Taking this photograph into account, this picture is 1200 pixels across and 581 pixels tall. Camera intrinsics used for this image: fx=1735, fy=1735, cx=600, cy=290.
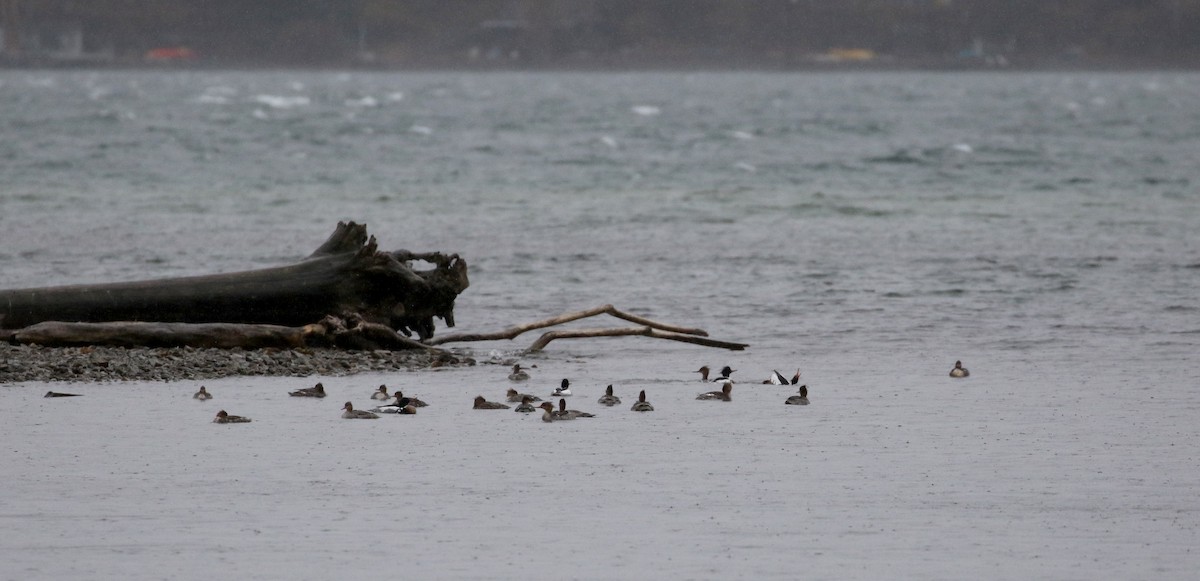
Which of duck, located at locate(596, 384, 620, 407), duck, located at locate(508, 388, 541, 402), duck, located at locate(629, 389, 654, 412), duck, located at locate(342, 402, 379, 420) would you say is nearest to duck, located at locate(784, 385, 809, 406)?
duck, located at locate(629, 389, 654, 412)

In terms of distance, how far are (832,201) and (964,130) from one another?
3435cm

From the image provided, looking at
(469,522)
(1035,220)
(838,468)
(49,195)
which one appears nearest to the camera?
(469,522)

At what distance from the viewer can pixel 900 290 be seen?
742 inches

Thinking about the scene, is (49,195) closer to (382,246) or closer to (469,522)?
(382,246)

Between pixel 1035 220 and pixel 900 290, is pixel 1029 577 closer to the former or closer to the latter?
pixel 900 290

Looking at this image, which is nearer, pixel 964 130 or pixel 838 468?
pixel 838 468

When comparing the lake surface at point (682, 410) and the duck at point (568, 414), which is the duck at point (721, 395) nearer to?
the lake surface at point (682, 410)

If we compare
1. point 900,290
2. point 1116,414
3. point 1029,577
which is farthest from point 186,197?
point 1029,577

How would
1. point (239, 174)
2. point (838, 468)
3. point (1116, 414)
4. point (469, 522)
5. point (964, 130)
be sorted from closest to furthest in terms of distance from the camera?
1. point (469, 522)
2. point (838, 468)
3. point (1116, 414)
4. point (239, 174)
5. point (964, 130)

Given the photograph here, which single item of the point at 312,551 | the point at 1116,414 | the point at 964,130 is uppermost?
the point at 964,130

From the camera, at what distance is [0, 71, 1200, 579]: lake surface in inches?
302

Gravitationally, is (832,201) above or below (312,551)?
above

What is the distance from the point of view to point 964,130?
65.8 metres

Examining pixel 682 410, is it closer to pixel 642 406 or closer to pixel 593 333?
pixel 642 406
